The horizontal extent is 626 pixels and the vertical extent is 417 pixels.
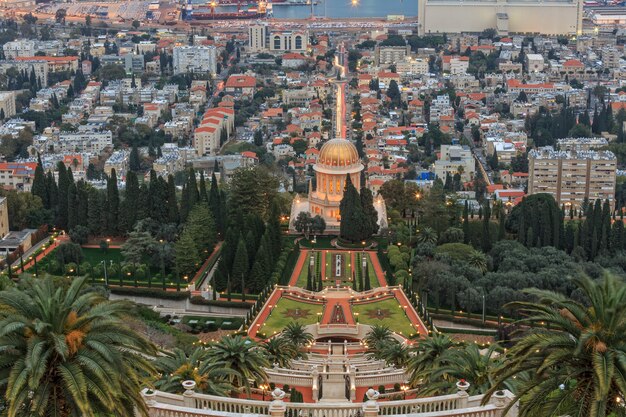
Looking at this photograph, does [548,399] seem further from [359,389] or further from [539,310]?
[359,389]

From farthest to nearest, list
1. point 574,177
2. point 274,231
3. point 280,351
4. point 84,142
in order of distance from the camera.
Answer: point 84,142
point 574,177
point 274,231
point 280,351

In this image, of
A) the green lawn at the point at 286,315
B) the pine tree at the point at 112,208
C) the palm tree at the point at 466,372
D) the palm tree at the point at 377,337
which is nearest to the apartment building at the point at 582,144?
the pine tree at the point at 112,208

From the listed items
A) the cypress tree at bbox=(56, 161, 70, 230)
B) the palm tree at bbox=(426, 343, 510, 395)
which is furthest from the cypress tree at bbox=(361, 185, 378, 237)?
the palm tree at bbox=(426, 343, 510, 395)

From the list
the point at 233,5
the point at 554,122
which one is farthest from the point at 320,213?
the point at 233,5

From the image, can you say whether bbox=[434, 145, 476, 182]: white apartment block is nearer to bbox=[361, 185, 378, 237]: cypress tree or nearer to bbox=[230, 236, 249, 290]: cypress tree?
bbox=[361, 185, 378, 237]: cypress tree

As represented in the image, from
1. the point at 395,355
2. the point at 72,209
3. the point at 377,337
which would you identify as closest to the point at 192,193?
the point at 72,209

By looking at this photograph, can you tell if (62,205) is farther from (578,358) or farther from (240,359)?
(578,358)

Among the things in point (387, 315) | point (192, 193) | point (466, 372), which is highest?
point (466, 372)
